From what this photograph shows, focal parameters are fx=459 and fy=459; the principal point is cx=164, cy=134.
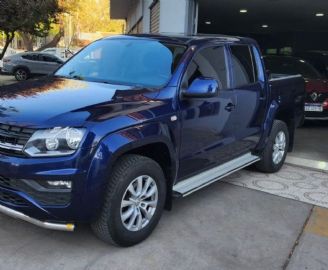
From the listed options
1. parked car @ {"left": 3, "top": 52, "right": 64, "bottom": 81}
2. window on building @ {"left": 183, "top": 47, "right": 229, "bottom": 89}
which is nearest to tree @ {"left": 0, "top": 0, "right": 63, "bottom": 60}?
parked car @ {"left": 3, "top": 52, "right": 64, "bottom": 81}

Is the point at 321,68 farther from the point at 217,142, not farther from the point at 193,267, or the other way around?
the point at 193,267

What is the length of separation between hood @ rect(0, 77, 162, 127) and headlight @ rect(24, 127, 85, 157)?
61 millimetres

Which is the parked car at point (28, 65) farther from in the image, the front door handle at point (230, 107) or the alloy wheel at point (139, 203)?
the alloy wheel at point (139, 203)

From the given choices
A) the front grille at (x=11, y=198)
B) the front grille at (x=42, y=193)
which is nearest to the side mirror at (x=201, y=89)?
the front grille at (x=42, y=193)

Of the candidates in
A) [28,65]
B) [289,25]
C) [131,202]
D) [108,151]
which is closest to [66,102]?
[108,151]

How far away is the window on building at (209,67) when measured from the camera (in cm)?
463

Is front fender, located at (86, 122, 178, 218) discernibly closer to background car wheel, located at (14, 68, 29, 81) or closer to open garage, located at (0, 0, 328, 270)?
open garage, located at (0, 0, 328, 270)

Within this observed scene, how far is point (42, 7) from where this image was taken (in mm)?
15781

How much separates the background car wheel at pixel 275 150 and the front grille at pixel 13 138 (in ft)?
12.2

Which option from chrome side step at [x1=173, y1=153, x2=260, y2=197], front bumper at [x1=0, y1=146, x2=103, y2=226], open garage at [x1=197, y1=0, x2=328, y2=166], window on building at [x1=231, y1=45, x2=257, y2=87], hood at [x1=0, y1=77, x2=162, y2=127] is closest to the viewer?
front bumper at [x1=0, y1=146, x2=103, y2=226]

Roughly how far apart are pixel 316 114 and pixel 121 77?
6.59m

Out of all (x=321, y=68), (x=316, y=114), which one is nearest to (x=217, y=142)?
(x=316, y=114)

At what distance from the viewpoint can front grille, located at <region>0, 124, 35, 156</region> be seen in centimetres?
348

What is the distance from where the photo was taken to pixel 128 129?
12.2 ft
